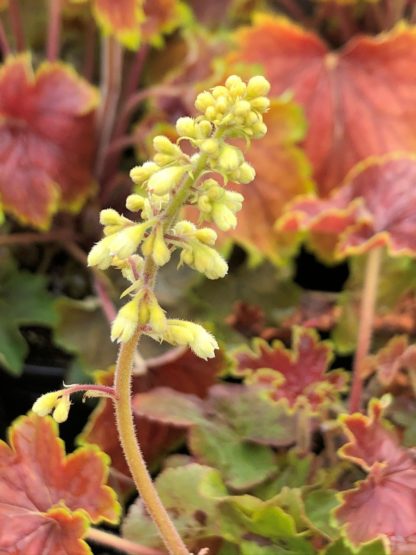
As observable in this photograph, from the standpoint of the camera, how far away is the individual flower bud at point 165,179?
16.7 inches

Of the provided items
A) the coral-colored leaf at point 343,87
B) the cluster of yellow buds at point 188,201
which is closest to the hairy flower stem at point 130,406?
the cluster of yellow buds at point 188,201

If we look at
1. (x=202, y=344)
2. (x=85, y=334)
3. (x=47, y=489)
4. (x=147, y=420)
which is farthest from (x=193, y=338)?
(x=85, y=334)

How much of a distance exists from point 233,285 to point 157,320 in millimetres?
586

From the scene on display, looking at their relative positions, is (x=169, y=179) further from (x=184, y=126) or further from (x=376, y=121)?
(x=376, y=121)

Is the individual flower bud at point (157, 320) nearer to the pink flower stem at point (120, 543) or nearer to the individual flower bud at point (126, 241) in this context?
the individual flower bud at point (126, 241)

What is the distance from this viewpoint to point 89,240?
1.11 meters

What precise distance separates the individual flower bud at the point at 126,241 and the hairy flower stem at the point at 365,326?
0.41 metres

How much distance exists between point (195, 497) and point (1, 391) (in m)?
0.44

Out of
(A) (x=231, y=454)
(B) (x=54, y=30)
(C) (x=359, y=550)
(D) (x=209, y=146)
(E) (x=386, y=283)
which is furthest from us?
(B) (x=54, y=30)

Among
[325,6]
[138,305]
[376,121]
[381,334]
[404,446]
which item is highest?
[325,6]

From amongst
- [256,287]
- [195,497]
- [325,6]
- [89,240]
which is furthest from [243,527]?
[325,6]

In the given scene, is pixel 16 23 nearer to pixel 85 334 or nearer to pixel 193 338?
pixel 85 334

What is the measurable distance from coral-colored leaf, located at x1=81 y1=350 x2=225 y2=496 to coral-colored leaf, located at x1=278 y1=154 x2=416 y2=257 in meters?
0.17

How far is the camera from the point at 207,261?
1.48 ft
